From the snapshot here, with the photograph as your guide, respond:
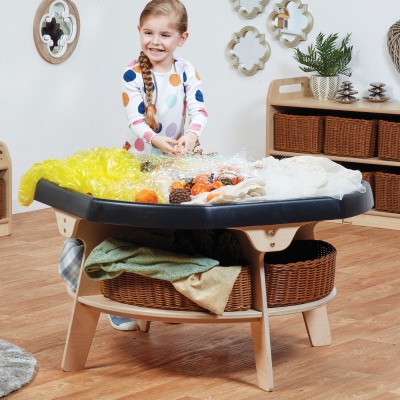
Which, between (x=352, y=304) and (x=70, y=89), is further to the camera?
(x=70, y=89)

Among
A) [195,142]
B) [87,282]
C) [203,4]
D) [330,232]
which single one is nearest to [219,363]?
[87,282]

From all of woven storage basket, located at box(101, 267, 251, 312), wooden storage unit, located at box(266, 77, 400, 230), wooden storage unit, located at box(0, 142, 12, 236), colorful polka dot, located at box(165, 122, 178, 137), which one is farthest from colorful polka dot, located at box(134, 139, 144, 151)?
wooden storage unit, located at box(266, 77, 400, 230)

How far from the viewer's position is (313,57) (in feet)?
17.1

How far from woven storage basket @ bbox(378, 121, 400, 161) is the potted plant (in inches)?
17.4

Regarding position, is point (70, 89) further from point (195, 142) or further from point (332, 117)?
point (195, 142)

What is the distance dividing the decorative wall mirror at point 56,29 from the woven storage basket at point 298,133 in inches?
48.4

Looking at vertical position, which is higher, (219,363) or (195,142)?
(195,142)

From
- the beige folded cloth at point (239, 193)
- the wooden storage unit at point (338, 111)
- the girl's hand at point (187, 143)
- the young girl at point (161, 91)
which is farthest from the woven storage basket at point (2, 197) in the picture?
the beige folded cloth at point (239, 193)

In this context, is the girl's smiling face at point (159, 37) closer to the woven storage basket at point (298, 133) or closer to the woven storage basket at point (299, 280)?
the woven storage basket at point (299, 280)

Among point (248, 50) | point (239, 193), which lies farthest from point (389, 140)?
point (239, 193)

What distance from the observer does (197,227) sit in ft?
8.26

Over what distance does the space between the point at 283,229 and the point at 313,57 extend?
2734 mm

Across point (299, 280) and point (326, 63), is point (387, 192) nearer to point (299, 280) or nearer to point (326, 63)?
point (326, 63)

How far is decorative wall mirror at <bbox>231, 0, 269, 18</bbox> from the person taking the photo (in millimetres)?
A: 5449
